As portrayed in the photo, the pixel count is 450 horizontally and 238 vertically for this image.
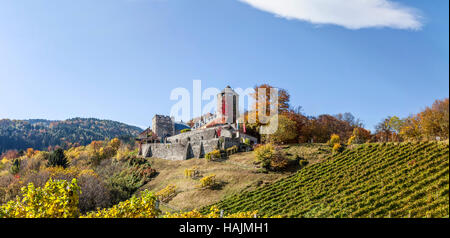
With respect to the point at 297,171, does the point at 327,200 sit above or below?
below

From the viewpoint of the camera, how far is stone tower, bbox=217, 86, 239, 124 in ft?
114

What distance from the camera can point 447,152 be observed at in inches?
703

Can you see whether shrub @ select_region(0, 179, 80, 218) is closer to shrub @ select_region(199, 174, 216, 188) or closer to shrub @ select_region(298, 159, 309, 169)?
shrub @ select_region(199, 174, 216, 188)

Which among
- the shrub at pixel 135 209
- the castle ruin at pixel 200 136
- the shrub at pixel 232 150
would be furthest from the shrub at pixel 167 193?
the shrub at pixel 135 209

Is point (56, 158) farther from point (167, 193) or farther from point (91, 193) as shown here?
point (167, 193)

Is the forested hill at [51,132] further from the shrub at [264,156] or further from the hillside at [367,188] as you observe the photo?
the shrub at [264,156]

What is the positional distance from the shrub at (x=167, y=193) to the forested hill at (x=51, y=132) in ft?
18.5

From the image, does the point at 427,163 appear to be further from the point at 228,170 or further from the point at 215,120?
the point at 215,120

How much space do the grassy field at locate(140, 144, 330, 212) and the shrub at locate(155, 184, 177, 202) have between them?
314 mm

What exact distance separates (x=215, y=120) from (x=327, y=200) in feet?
73.8

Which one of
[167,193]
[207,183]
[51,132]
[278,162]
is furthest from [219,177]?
[51,132]

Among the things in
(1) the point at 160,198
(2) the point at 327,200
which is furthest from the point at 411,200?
(1) the point at 160,198

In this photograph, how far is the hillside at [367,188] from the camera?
13438 millimetres
